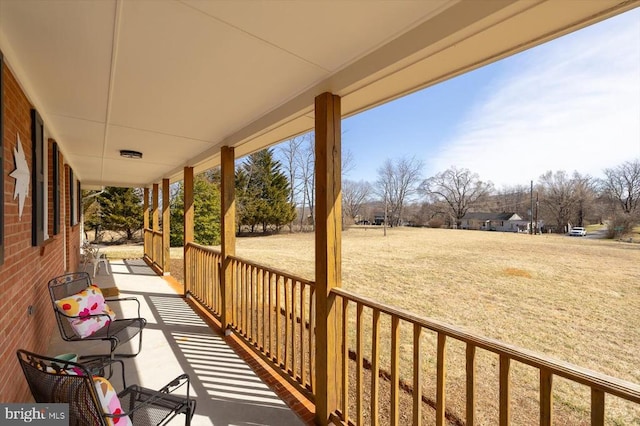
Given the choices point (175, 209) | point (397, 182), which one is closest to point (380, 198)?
point (397, 182)

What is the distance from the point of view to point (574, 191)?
16.1 meters

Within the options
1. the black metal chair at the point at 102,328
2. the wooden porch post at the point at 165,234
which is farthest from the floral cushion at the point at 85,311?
the wooden porch post at the point at 165,234

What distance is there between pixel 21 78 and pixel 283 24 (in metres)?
1.91

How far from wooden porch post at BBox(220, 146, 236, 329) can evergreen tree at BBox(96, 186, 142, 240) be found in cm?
1613

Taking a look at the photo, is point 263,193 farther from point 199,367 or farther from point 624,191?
point 199,367

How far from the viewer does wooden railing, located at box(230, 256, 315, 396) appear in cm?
228

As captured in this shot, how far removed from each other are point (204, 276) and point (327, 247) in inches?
120

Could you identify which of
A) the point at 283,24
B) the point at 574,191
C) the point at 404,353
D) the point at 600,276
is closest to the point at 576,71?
the point at 404,353

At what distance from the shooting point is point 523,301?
736cm

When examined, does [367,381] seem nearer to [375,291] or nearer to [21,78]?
[21,78]

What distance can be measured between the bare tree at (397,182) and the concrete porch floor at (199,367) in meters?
18.2

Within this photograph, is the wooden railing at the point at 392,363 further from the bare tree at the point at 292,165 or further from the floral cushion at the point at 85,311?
the bare tree at the point at 292,165

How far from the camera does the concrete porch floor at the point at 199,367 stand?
6.73ft

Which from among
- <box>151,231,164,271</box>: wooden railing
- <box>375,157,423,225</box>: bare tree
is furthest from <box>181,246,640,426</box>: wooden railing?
<box>375,157,423,225</box>: bare tree
